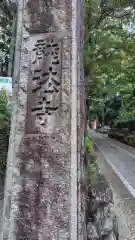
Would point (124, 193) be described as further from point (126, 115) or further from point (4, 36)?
point (126, 115)

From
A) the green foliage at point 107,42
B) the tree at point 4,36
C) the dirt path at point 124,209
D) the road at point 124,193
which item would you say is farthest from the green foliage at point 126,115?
the dirt path at point 124,209

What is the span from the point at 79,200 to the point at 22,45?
1.53 meters

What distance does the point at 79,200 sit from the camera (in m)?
2.19

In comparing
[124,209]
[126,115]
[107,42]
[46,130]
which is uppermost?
[107,42]

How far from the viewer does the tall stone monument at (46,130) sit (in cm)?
218

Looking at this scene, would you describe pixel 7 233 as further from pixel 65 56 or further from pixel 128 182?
pixel 128 182

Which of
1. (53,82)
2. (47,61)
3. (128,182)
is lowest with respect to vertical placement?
(128,182)

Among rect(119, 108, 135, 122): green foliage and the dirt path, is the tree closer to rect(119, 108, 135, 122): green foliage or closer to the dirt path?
the dirt path

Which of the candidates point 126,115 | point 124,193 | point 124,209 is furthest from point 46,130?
point 126,115

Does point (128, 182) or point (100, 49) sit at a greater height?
point (100, 49)

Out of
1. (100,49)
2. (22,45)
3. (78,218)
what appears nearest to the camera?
(78,218)

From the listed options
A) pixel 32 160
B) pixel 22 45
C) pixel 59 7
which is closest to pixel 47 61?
pixel 22 45

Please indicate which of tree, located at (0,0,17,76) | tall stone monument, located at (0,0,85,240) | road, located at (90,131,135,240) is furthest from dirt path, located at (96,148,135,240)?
tree, located at (0,0,17,76)

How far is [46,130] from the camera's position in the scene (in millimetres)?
2297
